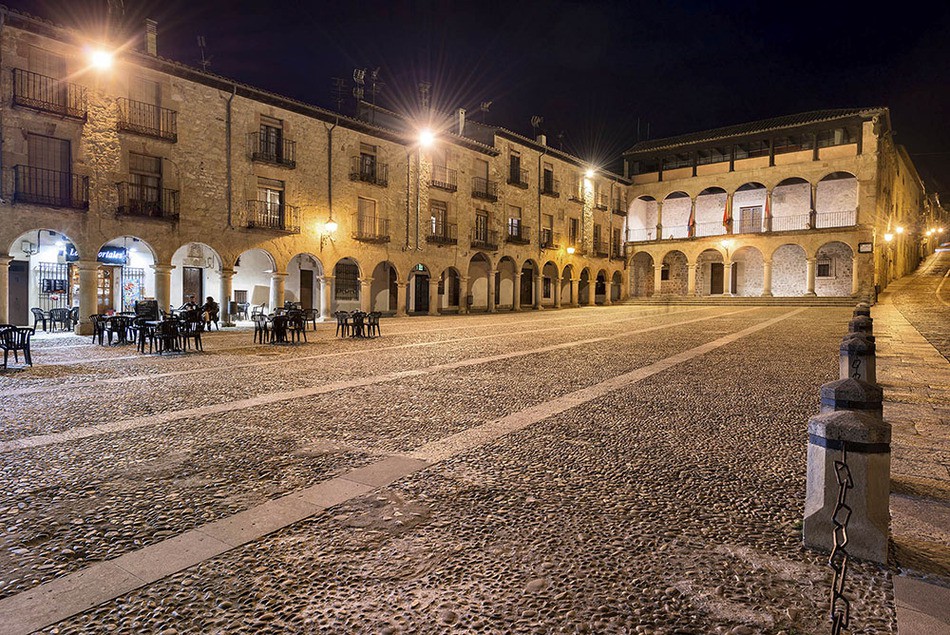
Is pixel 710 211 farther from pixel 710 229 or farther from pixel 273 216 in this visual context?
pixel 273 216

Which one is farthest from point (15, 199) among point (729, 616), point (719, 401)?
point (729, 616)

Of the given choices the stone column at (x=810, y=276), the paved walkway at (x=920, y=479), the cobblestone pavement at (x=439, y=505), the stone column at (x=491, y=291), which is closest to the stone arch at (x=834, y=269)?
the stone column at (x=810, y=276)

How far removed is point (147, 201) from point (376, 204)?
29.1ft

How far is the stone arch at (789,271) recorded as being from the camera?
34375 millimetres

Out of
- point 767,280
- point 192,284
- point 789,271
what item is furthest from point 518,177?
point 789,271

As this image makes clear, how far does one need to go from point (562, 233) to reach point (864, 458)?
3180 centimetres

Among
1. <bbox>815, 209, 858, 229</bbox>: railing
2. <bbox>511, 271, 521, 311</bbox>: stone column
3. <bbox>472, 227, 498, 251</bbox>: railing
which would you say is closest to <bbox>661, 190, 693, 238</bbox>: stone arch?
<bbox>815, 209, 858, 229</bbox>: railing

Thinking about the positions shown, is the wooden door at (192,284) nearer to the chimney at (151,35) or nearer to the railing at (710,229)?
the chimney at (151,35)

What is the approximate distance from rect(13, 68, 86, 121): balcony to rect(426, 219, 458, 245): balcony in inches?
531

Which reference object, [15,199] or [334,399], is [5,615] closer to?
[334,399]

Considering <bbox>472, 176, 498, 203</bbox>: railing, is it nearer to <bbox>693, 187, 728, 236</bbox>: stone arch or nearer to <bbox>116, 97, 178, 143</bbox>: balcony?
<bbox>116, 97, 178, 143</bbox>: balcony

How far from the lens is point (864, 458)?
7.64 ft

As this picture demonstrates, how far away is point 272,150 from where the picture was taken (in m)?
19.8

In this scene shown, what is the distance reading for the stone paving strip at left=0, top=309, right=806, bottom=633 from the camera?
205 centimetres
